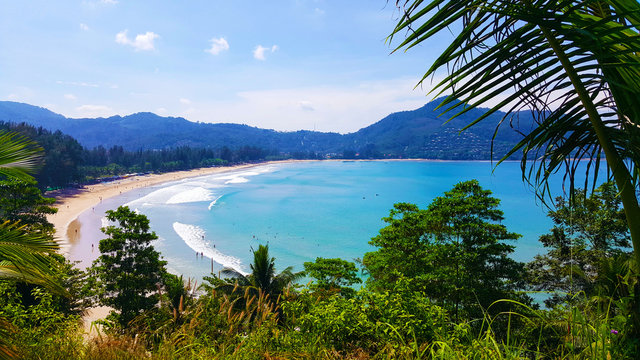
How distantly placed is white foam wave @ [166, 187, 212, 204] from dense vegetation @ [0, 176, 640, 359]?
125 feet

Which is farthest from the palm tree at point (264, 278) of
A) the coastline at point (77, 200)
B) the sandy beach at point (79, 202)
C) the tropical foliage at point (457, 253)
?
the coastline at point (77, 200)

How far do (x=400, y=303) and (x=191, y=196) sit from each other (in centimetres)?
5570

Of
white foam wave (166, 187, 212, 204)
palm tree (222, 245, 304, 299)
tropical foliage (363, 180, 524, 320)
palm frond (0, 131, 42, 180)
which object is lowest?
white foam wave (166, 187, 212, 204)

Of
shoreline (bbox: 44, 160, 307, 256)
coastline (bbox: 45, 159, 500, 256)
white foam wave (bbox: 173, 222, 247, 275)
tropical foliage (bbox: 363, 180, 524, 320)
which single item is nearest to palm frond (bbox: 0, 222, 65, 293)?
tropical foliage (bbox: 363, 180, 524, 320)

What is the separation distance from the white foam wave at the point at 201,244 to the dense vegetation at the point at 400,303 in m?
13.3

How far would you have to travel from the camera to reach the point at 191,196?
5375cm

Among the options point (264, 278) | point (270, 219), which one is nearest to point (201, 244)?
point (270, 219)

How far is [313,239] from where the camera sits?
34.5 metres

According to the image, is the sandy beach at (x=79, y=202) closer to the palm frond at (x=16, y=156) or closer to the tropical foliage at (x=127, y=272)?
the tropical foliage at (x=127, y=272)

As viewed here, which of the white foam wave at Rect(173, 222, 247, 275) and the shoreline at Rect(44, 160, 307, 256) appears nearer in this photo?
the white foam wave at Rect(173, 222, 247, 275)

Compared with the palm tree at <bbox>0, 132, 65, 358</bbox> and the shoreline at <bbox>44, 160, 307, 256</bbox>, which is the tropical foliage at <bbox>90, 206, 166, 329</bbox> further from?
the shoreline at <bbox>44, 160, 307, 256</bbox>

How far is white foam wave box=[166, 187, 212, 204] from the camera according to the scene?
4967 centimetres

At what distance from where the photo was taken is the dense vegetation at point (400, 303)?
5.99 ft

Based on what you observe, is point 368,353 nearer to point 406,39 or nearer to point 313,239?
point 406,39
